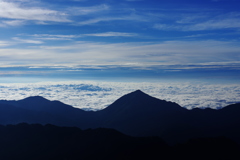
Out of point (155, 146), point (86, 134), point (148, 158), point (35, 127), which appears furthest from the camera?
point (35, 127)

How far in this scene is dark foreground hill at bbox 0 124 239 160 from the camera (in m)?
102

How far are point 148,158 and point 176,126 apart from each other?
77299mm

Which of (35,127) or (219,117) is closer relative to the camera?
(35,127)

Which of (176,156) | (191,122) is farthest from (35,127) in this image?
(191,122)

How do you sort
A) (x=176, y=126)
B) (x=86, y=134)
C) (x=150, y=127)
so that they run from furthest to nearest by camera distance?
1. (x=150, y=127)
2. (x=176, y=126)
3. (x=86, y=134)

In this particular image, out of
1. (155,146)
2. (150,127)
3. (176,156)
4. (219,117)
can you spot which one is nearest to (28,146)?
(155,146)

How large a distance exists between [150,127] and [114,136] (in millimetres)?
75519

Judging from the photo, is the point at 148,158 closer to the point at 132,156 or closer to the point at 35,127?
the point at 132,156

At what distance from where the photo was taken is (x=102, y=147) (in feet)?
350

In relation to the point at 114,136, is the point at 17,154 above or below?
below

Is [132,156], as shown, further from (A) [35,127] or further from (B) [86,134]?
(A) [35,127]

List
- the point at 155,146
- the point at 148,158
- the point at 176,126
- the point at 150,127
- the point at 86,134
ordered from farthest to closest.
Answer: the point at 150,127 → the point at 176,126 → the point at 86,134 → the point at 155,146 → the point at 148,158

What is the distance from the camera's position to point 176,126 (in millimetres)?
171500

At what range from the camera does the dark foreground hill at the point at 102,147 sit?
334ft
